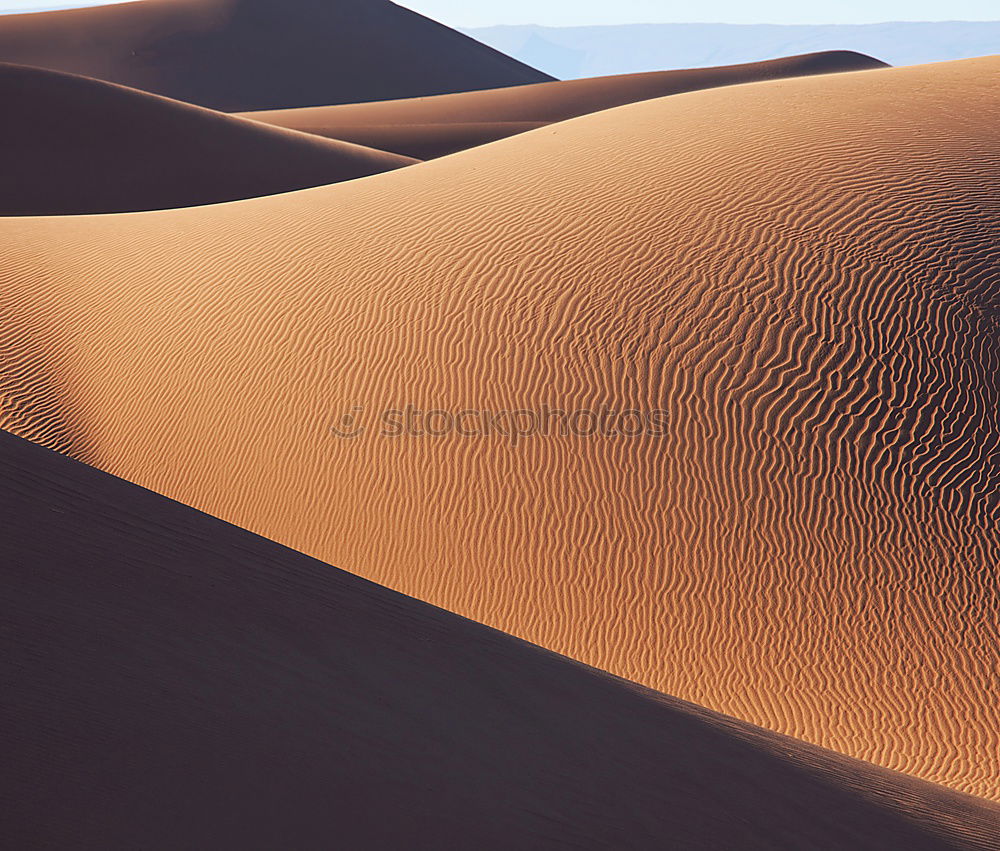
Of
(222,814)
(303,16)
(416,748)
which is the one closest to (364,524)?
(416,748)

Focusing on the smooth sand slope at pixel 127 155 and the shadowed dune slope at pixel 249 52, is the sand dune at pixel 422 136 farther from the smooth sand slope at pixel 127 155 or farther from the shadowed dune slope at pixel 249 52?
the shadowed dune slope at pixel 249 52

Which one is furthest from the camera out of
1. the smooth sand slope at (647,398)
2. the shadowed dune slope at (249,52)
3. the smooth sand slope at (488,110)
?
the shadowed dune slope at (249,52)

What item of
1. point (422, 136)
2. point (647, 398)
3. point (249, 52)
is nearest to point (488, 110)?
point (422, 136)

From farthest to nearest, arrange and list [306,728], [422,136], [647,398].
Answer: [422,136], [647,398], [306,728]

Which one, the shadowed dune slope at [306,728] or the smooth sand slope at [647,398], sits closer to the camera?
the shadowed dune slope at [306,728]

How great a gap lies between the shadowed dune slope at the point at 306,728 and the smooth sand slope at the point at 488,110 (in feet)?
75.7

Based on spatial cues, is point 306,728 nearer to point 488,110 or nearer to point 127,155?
point 127,155

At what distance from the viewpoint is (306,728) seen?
2314mm

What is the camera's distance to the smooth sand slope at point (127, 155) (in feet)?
52.9

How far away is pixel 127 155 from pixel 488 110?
21.1 metres

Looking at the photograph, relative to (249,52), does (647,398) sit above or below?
above

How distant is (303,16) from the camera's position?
57.8 metres

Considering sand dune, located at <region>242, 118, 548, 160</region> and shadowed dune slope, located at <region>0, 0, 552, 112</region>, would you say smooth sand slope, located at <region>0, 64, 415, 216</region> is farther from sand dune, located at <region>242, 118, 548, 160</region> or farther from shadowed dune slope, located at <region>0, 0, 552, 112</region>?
shadowed dune slope, located at <region>0, 0, 552, 112</region>

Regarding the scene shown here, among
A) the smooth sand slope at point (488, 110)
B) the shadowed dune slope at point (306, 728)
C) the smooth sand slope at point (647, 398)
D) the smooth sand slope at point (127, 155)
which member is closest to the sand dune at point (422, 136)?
the smooth sand slope at point (488, 110)
